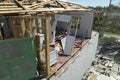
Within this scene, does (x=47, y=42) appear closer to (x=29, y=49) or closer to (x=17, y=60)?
(x=29, y=49)

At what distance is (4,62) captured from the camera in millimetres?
7211

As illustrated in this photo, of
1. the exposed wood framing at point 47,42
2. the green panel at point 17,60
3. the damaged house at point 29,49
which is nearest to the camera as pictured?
the green panel at point 17,60

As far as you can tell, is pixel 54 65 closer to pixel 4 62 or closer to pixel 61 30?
pixel 4 62

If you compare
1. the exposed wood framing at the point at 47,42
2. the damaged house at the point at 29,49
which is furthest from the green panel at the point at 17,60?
the exposed wood framing at the point at 47,42

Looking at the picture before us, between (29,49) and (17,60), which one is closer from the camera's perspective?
(17,60)

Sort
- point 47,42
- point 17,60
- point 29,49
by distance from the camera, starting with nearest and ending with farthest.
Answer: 1. point 17,60
2. point 29,49
3. point 47,42

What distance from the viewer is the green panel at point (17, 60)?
23.6 feet

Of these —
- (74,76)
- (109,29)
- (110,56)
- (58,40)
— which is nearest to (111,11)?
(109,29)

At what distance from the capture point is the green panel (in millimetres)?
7191

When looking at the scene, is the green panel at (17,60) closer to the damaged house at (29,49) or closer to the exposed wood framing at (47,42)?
the damaged house at (29,49)

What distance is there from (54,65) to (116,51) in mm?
14084

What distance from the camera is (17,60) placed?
25.0 feet

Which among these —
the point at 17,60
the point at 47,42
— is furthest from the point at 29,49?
the point at 47,42

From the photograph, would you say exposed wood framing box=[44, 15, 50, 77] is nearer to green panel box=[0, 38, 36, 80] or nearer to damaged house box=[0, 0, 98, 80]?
damaged house box=[0, 0, 98, 80]
